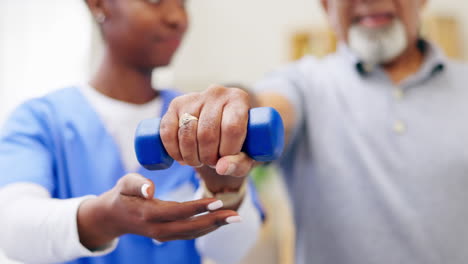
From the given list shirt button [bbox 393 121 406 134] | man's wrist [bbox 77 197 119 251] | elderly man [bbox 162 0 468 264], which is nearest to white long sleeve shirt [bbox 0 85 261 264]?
man's wrist [bbox 77 197 119 251]

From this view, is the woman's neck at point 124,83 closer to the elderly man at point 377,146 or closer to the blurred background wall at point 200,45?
the blurred background wall at point 200,45

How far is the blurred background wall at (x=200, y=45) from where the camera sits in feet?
1.10

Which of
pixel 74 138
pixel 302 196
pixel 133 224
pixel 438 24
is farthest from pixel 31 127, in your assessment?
pixel 438 24

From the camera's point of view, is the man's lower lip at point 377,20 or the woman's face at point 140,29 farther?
the man's lower lip at point 377,20

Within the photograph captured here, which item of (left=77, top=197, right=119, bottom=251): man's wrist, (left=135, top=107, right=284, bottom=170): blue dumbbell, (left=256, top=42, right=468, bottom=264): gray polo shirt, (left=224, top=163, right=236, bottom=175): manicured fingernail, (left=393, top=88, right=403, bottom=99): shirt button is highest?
(left=135, top=107, right=284, bottom=170): blue dumbbell

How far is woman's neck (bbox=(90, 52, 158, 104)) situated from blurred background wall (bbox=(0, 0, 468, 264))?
3cm

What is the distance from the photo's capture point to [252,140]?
197 millimetres

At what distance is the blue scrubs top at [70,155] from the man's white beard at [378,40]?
0.31m

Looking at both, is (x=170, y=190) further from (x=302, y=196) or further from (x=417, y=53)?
(x=417, y=53)

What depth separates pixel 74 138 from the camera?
1.01 ft

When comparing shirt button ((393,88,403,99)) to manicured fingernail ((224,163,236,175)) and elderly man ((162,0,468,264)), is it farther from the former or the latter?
manicured fingernail ((224,163,236,175))

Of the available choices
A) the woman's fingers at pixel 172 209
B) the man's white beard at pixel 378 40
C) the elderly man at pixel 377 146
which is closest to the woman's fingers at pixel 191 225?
the woman's fingers at pixel 172 209

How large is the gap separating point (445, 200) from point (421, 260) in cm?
9

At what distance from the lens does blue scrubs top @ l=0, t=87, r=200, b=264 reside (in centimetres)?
28
